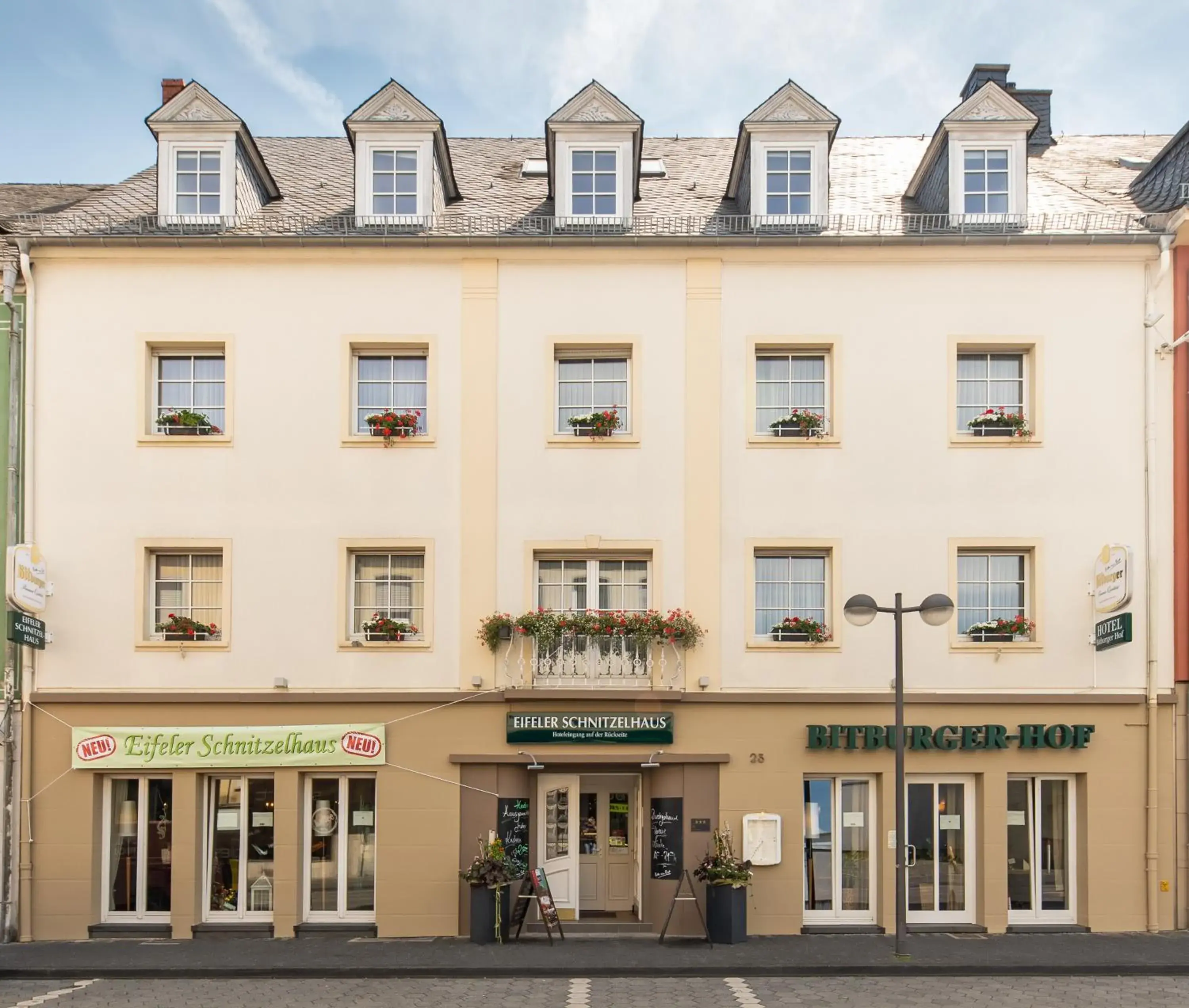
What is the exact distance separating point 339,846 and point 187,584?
14.4 ft

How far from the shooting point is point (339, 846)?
60.0ft

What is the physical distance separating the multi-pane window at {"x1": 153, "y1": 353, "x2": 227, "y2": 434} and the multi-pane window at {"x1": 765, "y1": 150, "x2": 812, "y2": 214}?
869 cm

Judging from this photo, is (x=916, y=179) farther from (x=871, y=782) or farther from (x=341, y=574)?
(x=341, y=574)

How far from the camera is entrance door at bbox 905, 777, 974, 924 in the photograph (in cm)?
1811

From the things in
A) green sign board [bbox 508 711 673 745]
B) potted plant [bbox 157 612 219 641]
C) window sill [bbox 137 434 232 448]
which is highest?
window sill [bbox 137 434 232 448]

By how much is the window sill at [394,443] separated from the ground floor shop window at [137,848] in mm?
5559

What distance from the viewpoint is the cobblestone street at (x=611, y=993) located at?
1380cm

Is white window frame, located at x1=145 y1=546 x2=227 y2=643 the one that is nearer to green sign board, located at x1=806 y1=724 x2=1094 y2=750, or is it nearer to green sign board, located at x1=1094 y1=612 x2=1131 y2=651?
green sign board, located at x1=806 y1=724 x2=1094 y2=750

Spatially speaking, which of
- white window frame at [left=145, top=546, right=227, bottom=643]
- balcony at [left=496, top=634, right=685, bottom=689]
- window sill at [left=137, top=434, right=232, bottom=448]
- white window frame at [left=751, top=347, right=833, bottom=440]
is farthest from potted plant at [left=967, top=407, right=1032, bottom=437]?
white window frame at [left=145, top=546, right=227, bottom=643]

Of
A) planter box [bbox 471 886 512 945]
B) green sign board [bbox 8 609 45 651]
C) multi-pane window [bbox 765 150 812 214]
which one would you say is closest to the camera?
green sign board [bbox 8 609 45 651]

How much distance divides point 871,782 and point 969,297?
7.21m

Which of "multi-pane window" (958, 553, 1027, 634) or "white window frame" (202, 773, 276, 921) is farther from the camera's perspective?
"multi-pane window" (958, 553, 1027, 634)

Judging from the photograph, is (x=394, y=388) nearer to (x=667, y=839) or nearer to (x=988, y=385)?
(x=667, y=839)

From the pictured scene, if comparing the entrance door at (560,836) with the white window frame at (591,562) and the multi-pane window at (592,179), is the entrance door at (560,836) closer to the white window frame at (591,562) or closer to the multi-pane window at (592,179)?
the white window frame at (591,562)
